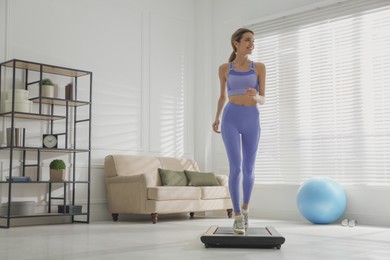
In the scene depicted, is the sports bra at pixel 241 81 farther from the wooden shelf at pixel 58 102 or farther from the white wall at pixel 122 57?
the white wall at pixel 122 57

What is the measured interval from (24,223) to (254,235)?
3.41 meters

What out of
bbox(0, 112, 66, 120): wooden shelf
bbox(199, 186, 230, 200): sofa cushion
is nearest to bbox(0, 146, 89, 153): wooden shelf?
bbox(0, 112, 66, 120): wooden shelf

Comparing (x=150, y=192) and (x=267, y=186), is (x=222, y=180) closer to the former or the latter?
(x=267, y=186)

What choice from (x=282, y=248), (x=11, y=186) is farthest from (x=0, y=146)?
(x=282, y=248)

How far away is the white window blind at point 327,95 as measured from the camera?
240 inches

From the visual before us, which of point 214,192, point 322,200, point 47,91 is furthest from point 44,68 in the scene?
point 322,200

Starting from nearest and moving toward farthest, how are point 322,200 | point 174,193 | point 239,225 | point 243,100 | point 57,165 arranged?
point 239,225
point 243,100
point 322,200
point 57,165
point 174,193

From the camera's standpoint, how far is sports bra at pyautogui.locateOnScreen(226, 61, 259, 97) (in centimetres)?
377

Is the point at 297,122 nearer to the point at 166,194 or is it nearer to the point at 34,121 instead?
the point at 166,194

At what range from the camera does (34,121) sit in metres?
6.07

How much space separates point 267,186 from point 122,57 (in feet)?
9.11

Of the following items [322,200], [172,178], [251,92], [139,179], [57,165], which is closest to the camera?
[251,92]

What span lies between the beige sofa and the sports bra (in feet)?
8.50

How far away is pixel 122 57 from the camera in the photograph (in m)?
7.09
